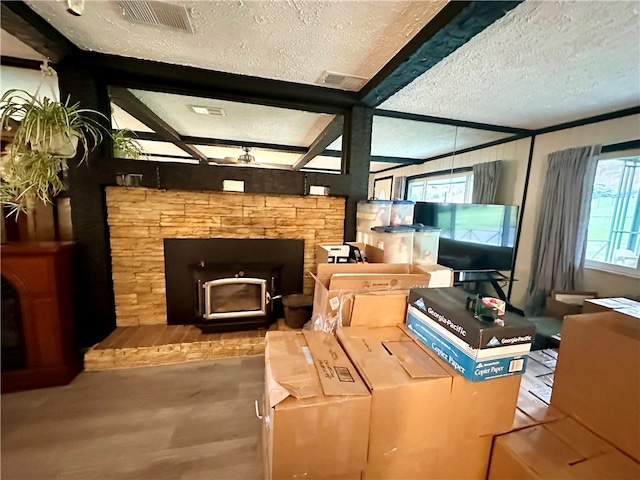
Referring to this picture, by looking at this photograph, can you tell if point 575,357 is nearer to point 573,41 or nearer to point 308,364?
point 308,364

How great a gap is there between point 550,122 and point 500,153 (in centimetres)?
71

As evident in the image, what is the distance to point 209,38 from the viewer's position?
1.48 metres

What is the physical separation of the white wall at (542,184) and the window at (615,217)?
0.12 metres

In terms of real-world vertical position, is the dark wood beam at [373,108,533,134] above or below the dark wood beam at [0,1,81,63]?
above

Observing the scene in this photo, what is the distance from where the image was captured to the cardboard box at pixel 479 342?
2.72 ft

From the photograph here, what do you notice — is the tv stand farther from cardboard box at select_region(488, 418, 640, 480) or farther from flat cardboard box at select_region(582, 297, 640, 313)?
cardboard box at select_region(488, 418, 640, 480)

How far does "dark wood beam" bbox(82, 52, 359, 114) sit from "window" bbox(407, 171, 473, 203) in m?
2.60

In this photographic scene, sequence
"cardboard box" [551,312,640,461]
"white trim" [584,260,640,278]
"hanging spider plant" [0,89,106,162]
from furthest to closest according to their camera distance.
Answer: "white trim" [584,260,640,278] < "hanging spider plant" [0,89,106,162] < "cardboard box" [551,312,640,461]

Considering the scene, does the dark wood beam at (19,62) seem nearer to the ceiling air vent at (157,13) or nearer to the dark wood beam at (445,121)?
the ceiling air vent at (157,13)

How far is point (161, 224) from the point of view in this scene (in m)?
2.07

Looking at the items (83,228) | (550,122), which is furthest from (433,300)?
(550,122)

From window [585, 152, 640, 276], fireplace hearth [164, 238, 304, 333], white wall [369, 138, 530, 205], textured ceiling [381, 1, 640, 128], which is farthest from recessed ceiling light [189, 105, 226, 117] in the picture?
window [585, 152, 640, 276]

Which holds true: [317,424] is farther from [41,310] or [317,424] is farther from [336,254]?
[41,310]

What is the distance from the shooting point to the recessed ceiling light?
2443mm
